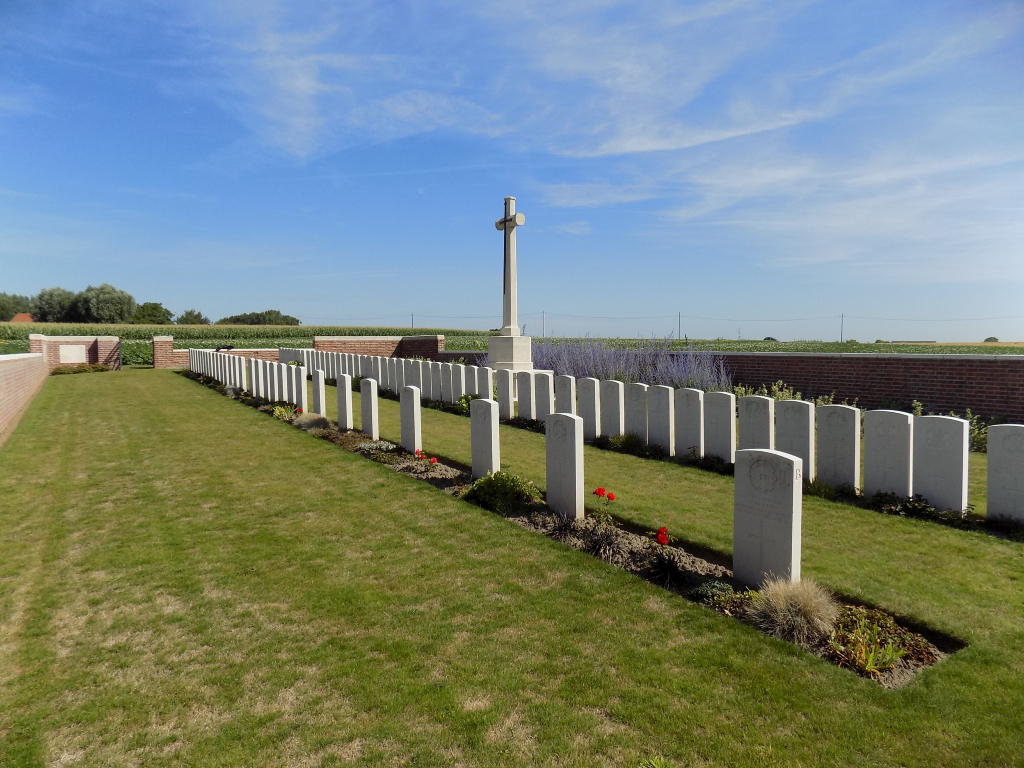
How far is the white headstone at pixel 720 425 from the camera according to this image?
7.74 m

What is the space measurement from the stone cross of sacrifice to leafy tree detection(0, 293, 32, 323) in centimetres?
8610

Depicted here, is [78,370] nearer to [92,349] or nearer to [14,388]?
[92,349]

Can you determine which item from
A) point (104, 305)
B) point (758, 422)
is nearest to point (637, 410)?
point (758, 422)

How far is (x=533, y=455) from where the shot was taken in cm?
866

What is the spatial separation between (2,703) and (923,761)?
174 inches

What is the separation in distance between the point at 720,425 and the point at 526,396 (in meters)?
4.40

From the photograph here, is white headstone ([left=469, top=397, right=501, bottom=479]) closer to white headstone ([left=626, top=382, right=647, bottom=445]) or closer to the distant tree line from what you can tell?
white headstone ([left=626, top=382, right=647, bottom=445])

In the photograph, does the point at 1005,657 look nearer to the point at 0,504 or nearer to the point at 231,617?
the point at 231,617

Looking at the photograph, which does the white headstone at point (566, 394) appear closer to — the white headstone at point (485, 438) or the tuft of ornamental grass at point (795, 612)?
the white headstone at point (485, 438)

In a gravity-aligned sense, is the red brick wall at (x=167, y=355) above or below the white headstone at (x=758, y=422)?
above

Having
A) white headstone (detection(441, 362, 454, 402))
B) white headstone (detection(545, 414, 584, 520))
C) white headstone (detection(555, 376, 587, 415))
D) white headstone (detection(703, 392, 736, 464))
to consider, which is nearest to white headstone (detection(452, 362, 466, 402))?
white headstone (detection(441, 362, 454, 402))

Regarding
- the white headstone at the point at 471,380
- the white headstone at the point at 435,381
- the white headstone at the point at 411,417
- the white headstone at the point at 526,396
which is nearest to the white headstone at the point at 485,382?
the white headstone at the point at 471,380

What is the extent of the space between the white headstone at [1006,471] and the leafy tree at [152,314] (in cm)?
7059

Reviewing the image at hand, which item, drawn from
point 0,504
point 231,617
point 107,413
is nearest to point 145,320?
point 107,413
